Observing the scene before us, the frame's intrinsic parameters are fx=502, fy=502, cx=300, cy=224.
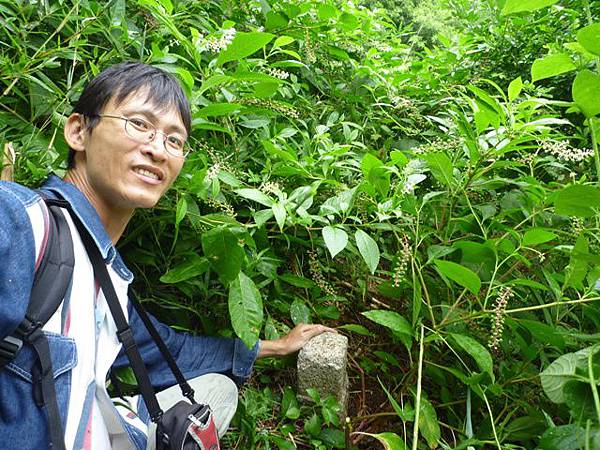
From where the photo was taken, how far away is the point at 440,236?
1.50 metres

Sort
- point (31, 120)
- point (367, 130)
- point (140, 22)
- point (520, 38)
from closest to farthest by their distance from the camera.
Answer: point (31, 120)
point (140, 22)
point (367, 130)
point (520, 38)

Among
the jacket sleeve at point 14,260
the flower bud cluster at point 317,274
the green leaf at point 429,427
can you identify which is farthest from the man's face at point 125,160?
the green leaf at point 429,427

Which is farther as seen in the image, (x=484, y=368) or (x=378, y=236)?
(x=378, y=236)

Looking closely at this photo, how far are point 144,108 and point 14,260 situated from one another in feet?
1.40

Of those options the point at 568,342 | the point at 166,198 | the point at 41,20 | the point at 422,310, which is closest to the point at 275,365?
the point at 422,310

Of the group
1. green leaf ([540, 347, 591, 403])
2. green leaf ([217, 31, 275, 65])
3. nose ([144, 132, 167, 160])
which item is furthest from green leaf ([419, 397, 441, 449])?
green leaf ([217, 31, 275, 65])

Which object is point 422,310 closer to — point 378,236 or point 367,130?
point 378,236

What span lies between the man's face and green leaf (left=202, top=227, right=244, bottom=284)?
0.19 meters

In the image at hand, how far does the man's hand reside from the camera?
142 centimetres

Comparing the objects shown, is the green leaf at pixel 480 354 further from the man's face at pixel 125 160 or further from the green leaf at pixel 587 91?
the man's face at pixel 125 160

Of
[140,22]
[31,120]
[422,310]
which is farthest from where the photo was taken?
[140,22]

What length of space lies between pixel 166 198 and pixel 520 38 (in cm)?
198

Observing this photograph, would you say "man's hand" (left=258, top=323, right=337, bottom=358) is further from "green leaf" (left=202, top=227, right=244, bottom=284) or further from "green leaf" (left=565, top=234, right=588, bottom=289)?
"green leaf" (left=565, top=234, right=588, bottom=289)

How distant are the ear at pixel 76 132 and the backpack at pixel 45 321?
0.27m
